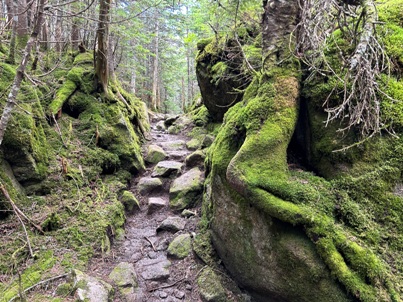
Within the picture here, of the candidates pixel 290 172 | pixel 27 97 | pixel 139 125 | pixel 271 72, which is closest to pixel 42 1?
pixel 27 97

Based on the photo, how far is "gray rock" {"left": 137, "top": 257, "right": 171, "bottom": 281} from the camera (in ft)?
16.0

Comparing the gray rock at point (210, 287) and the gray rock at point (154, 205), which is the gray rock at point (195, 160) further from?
the gray rock at point (210, 287)

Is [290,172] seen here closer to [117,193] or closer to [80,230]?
[80,230]

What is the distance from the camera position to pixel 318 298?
3256mm

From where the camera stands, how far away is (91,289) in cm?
397

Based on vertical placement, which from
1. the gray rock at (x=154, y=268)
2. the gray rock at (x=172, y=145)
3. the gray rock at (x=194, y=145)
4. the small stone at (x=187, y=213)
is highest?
the gray rock at (x=194, y=145)

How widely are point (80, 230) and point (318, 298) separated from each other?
4.30m

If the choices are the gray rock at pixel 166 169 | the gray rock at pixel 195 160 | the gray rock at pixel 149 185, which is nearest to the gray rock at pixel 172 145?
the gray rock at pixel 166 169

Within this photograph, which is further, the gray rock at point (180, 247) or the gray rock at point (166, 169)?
the gray rock at point (166, 169)

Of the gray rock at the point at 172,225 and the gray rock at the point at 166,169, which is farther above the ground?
the gray rock at the point at 166,169

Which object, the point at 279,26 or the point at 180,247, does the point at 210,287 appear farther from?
the point at 279,26

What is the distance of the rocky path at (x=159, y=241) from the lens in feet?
15.0

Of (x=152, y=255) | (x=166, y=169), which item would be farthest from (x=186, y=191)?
Result: (x=152, y=255)

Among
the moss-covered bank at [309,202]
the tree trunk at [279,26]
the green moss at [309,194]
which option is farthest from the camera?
the tree trunk at [279,26]
